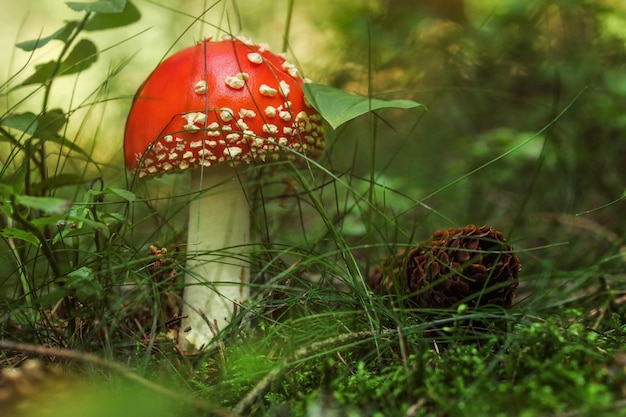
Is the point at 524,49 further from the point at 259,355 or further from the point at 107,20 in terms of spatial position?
the point at 259,355

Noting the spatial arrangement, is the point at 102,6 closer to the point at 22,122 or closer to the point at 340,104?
the point at 22,122

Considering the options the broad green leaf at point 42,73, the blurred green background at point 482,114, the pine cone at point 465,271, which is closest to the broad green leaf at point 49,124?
the broad green leaf at point 42,73

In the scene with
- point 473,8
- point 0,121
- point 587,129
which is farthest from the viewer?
point 473,8

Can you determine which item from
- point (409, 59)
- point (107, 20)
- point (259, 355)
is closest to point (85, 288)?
point (259, 355)

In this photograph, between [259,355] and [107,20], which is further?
[107,20]

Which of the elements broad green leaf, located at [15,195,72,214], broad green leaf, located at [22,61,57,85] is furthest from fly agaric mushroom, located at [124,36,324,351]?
broad green leaf, located at [15,195,72,214]

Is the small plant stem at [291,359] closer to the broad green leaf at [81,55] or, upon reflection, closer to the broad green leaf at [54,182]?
the broad green leaf at [54,182]
